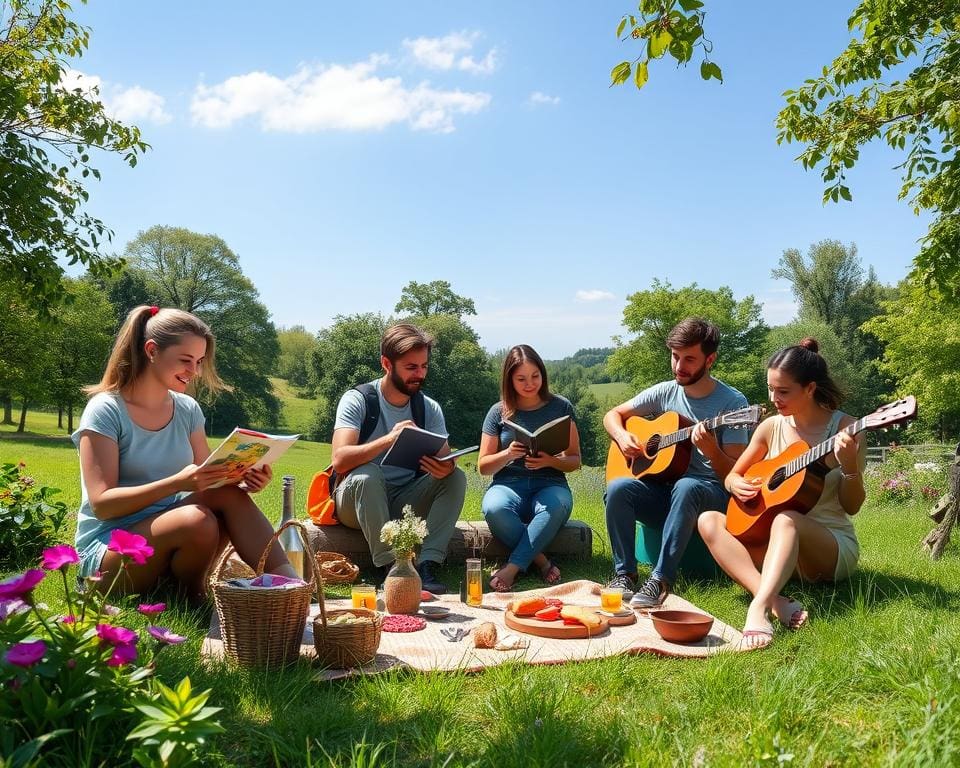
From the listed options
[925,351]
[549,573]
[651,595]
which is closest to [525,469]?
[549,573]

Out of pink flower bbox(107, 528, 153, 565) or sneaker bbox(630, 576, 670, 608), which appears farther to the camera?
sneaker bbox(630, 576, 670, 608)

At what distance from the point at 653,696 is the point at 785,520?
149 centimetres

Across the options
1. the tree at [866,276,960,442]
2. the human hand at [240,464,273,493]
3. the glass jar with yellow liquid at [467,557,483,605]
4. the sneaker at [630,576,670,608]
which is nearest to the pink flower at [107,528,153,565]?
the human hand at [240,464,273,493]

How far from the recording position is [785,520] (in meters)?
3.88

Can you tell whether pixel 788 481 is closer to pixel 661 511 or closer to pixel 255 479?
pixel 661 511

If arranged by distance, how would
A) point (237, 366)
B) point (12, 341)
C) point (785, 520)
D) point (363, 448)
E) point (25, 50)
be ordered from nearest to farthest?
point (785, 520)
point (363, 448)
point (25, 50)
point (12, 341)
point (237, 366)

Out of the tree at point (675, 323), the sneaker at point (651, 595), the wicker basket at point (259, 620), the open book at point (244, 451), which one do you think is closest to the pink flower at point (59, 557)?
the wicker basket at point (259, 620)

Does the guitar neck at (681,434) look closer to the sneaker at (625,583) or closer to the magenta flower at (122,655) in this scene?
the sneaker at (625,583)

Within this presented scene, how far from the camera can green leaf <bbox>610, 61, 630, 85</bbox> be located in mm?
2951

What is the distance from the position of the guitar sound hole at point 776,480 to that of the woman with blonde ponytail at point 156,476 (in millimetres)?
2556

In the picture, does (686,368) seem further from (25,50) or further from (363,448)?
(25,50)

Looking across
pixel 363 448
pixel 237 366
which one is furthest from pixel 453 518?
pixel 237 366

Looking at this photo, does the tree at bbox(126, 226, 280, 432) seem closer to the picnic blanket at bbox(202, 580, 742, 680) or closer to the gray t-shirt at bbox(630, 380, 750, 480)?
the gray t-shirt at bbox(630, 380, 750, 480)

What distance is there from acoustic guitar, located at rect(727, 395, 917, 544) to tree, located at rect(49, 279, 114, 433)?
31013mm
